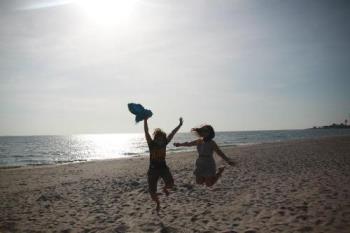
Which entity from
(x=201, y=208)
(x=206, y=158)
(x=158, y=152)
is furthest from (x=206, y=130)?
(x=201, y=208)

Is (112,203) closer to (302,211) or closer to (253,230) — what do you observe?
(253,230)

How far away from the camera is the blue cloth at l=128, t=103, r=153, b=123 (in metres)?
6.89

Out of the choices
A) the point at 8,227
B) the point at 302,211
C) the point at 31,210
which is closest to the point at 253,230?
the point at 302,211

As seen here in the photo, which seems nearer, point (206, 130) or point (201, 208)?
point (206, 130)

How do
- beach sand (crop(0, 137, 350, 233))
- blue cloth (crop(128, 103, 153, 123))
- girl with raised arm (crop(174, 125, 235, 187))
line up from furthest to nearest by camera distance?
beach sand (crop(0, 137, 350, 233)) < girl with raised arm (crop(174, 125, 235, 187)) < blue cloth (crop(128, 103, 153, 123))

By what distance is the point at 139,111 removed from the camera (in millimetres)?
6914

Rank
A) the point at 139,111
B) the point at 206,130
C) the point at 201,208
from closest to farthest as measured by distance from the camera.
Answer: the point at 139,111
the point at 206,130
the point at 201,208

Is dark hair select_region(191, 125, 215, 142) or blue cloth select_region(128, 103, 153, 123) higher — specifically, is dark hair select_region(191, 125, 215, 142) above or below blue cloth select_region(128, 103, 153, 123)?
below

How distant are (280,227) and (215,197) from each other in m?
3.95

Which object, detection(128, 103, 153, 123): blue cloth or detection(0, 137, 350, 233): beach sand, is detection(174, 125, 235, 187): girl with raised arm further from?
detection(0, 137, 350, 233): beach sand

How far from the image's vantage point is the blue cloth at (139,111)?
6886 millimetres

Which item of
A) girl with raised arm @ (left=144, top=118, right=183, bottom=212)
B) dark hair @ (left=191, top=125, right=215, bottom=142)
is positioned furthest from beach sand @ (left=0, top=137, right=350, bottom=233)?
dark hair @ (left=191, top=125, right=215, bottom=142)

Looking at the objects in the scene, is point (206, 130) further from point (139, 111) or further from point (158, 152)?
point (139, 111)

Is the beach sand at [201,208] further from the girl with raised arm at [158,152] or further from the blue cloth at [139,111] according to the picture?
the blue cloth at [139,111]
